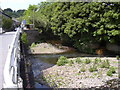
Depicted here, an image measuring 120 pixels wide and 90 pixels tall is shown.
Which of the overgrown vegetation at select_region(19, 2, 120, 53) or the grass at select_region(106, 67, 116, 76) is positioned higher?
the overgrown vegetation at select_region(19, 2, 120, 53)

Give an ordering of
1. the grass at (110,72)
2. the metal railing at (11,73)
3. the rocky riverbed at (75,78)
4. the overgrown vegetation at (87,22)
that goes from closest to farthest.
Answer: the metal railing at (11,73) → the rocky riverbed at (75,78) → the grass at (110,72) → the overgrown vegetation at (87,22)

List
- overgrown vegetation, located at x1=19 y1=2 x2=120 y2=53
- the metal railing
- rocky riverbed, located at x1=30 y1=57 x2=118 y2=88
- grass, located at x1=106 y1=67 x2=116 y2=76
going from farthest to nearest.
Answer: overgrown vegetation, located at x1=19 y1=2 x2=120 y2=53
grass, located at x1=106 y1=67 x2=116 y2=76
rocky riverbed, located at x1=30 y1=57 x2=118 y2=88
the metal railing

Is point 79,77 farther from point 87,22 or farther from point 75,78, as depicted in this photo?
point 87,22

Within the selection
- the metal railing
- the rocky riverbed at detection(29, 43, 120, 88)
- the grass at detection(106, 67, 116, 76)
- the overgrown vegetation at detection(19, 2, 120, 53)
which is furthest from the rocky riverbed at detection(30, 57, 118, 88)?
the overgrown vegetation at detection(19, 2, 120, 53)

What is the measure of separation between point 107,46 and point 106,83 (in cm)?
861

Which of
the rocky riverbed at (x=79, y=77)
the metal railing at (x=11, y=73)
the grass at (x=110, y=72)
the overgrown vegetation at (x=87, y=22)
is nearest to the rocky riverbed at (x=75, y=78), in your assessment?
the rocky riverbed at (x=79, y=77)

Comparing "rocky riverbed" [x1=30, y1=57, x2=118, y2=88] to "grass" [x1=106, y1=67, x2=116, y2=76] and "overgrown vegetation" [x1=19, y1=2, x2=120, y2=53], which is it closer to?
"grass" [x1=106, y1=67, x2=116, y2=76]

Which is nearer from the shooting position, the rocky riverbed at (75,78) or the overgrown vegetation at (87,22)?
the rocky riverbed at (75,78)

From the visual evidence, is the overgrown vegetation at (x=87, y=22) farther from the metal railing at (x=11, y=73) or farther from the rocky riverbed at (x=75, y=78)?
the metal railing at (x=11, y=73)

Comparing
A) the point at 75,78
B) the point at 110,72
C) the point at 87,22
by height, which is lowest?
the point at 75,78

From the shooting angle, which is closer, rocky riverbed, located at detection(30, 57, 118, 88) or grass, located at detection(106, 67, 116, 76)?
rocky riverbed, located at detection(30, 57, 118, 88)

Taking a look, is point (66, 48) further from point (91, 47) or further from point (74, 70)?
point (74, 70)

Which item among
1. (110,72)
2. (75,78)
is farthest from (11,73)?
(110,72)

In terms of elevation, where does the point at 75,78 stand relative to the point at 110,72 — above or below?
below
